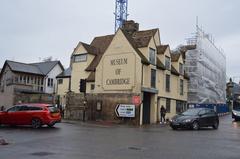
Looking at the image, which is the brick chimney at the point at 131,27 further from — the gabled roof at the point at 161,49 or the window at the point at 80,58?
the window at the point at 80,58

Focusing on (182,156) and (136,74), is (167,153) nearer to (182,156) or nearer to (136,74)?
(182,156)

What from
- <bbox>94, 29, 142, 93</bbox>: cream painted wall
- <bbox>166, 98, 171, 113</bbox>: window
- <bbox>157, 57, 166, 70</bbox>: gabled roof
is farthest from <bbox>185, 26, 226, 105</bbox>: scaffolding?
<bbox>94, 29, 142, 93</bbox>: cream painted wall

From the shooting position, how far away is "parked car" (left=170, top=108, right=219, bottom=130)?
77.3ft

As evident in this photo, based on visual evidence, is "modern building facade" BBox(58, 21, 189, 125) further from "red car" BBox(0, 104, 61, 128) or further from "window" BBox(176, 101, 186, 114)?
"red car" BBox(0, 104, 61, 128)

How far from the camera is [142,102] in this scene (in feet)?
108

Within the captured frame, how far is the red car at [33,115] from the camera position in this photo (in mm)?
23156

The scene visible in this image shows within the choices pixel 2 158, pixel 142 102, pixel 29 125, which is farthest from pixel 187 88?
pixel 2 158

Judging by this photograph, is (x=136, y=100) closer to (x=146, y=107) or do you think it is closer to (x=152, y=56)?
(x=146, y=107)

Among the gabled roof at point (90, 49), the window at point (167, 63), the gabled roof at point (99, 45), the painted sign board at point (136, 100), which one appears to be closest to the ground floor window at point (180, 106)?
the window at point (167, 63)

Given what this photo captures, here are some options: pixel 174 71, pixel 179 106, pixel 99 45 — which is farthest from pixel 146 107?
pixel 99 45

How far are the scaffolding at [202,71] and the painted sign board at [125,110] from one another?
707 inches

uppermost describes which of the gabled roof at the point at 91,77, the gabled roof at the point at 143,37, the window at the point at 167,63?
the gabled roof at the point at 143,37

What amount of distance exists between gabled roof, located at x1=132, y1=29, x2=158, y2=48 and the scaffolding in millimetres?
11190

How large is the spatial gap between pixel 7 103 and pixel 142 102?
70.5 feet
